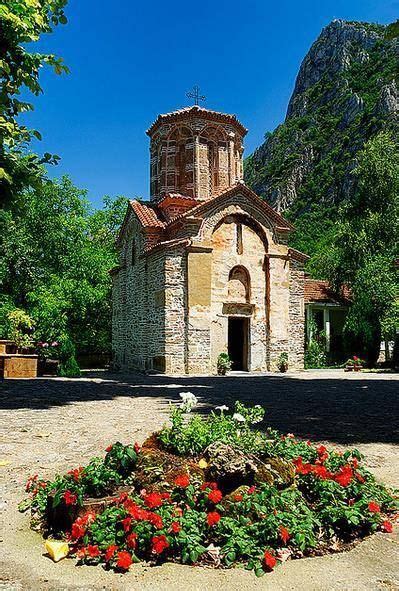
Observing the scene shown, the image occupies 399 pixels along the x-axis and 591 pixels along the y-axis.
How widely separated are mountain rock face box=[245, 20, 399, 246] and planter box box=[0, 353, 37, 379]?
49.5 meters

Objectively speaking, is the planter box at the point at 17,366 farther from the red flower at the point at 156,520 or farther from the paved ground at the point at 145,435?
the red flower at the point at 156,520

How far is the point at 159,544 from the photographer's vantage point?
2986 millimetres

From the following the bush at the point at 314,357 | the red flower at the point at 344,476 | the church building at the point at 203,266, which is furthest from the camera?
the bush at the point at 314,357

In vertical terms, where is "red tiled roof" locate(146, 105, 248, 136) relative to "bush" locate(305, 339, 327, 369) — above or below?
above

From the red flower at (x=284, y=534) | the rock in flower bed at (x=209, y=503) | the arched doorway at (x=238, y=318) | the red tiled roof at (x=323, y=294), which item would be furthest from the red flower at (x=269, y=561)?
the red tiled roof at (x=323, y=294)

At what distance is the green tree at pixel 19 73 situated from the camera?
25.6 ft

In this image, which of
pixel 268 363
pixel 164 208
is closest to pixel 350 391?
pixel 268 363

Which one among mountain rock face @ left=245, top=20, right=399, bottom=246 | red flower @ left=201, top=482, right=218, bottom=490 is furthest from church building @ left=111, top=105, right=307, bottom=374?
mountain rock face @ left=245, top=20, right=399, bottom=246

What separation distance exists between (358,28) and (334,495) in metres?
105

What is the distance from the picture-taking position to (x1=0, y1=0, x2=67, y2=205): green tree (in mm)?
7812

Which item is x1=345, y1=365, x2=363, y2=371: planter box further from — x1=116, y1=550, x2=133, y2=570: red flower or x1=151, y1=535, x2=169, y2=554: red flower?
x1=116, y1=550, x2=133, y2=570: red flower

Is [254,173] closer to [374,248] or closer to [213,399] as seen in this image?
[374,248]

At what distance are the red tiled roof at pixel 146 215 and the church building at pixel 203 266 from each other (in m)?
0.05

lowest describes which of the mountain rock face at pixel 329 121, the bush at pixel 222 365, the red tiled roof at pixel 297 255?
the bush at pixel 222 365
